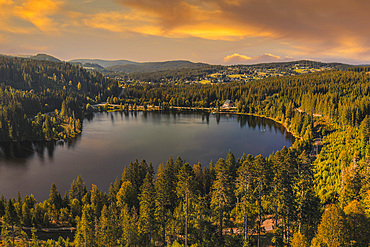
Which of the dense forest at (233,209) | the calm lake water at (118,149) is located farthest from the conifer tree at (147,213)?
the calm lake water at (118,149)

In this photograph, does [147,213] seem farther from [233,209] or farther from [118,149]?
[118,149]

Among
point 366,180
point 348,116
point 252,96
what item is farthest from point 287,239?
point 252,96

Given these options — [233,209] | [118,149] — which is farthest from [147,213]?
[118,149]

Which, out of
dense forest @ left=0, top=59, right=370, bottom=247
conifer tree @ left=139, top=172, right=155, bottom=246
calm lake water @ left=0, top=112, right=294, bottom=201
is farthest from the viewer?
A: calm lake water @ left=0, top=112, right=294, bottom=201

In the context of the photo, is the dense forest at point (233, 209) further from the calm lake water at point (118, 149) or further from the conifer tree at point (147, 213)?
the calm lake water at point (118, 149)

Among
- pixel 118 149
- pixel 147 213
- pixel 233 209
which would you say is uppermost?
pixel 147 213

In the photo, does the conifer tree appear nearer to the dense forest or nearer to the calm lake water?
the dense forest

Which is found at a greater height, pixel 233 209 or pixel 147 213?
pixel 147 213

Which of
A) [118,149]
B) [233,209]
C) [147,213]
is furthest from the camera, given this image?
[118,149]

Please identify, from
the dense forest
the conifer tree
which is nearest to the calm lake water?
the dense forest
